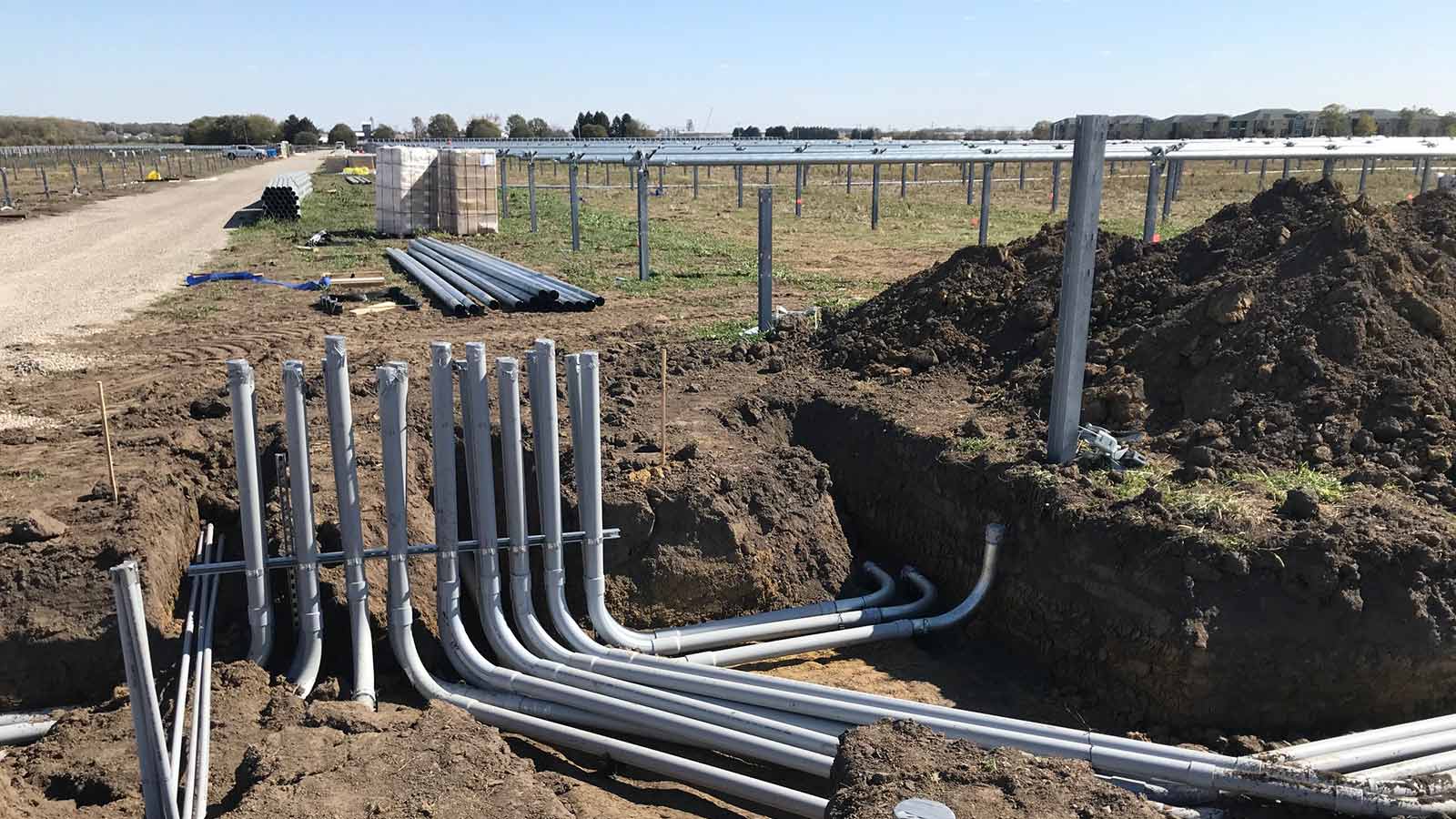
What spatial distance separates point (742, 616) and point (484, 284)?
10.2m

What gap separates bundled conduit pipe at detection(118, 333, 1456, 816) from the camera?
182 inches

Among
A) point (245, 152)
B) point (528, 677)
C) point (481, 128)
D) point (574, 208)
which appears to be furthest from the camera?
point (481, 128)

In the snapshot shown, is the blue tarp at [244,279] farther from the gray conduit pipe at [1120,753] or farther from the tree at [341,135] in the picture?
the tree at [341,135]

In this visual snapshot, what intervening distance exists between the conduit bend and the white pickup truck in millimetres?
52550

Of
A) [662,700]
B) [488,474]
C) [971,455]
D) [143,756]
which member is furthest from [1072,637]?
[143,756]

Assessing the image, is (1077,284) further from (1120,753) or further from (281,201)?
(281,201)

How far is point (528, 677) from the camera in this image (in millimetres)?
5570

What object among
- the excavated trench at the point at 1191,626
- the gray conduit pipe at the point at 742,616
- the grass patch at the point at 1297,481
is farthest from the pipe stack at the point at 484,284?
the grass patch at the point at 1297,481

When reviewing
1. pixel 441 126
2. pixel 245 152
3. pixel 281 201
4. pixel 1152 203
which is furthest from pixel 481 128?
pixel 1152 203

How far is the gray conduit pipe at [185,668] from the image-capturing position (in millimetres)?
4438

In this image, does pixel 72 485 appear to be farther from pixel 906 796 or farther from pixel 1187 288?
pixel 1187 288

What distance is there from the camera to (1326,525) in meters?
5.69

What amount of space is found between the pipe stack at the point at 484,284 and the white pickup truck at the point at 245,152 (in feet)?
127

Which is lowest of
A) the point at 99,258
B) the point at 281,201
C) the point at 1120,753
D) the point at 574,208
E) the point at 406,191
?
the point at 1120,753
